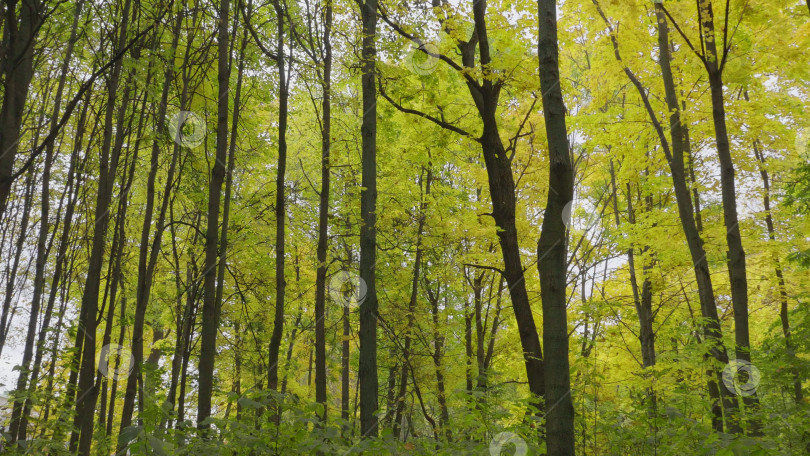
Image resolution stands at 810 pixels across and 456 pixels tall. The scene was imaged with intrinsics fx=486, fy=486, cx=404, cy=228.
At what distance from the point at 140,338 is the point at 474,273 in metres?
6.89

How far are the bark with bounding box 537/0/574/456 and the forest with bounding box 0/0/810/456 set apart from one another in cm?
2

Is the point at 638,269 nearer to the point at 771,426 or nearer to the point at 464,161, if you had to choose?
the point at 464,161

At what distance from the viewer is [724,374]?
6027 mm

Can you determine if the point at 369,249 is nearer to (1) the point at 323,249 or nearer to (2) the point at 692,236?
(1) the point at 323,249

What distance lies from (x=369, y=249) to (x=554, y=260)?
8.19 feet

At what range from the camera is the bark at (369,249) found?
16.9ft

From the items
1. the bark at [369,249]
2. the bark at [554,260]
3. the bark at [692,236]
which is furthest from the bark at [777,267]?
the bark at [369,249]

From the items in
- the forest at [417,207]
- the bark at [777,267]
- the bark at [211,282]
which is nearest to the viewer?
the forest at [417,207]

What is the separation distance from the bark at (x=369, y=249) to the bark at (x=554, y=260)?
2058 millimetres

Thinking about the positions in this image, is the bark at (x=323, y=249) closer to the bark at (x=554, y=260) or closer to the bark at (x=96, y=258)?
the bark at (x=96, y=258)

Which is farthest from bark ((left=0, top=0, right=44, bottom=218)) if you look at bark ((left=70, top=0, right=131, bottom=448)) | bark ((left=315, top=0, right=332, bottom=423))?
bark ((left=315, top=0, right=332, bottom=423))

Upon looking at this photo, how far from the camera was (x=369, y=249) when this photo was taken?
5523mm

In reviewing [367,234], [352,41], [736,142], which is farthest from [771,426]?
[736,142]

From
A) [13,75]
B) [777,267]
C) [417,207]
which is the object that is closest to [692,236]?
[777,267]
